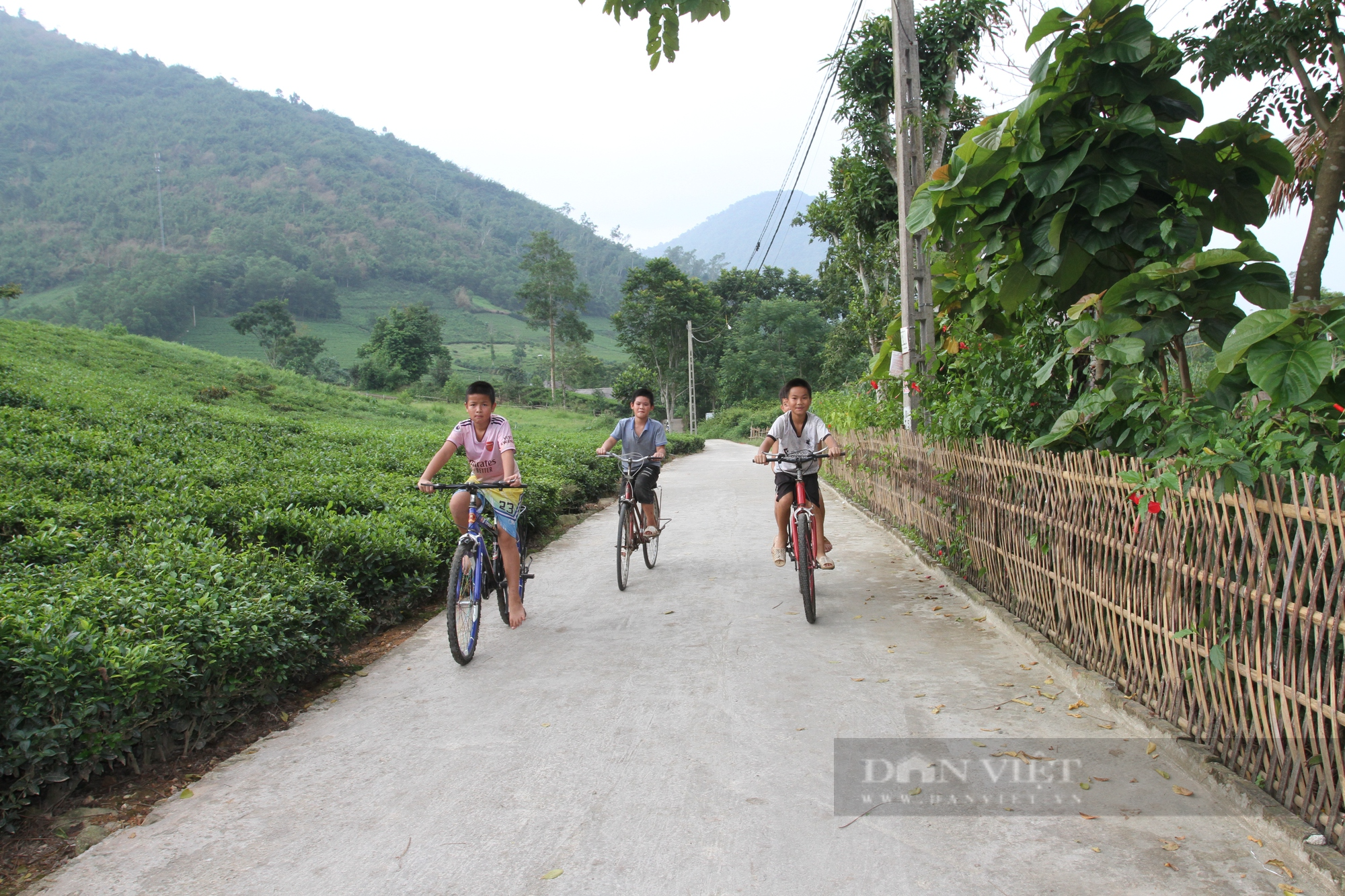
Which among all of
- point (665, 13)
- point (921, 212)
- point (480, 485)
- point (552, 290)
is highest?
point (552, 290)

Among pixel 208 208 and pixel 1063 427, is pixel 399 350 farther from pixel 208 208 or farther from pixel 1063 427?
pixel 208 208

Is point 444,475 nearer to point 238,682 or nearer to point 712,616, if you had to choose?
point 712,616

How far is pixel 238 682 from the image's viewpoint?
4.01 m

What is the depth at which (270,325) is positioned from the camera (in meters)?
64.5

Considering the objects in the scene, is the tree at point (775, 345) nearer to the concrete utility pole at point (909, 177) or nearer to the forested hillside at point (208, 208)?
the concrete utility pole at point (909, 177)

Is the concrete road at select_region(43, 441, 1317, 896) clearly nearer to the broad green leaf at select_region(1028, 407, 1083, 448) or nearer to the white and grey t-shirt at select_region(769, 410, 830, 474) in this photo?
the broad green leaf at select_region(1028, 407, 1083, 448)

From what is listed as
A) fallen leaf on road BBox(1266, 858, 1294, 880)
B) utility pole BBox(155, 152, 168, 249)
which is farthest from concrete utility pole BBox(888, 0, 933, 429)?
utility pole BBox(155, 152, 168, 249)

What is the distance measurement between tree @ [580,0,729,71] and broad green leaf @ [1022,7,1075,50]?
1722mm

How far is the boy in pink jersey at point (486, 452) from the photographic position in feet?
18.2

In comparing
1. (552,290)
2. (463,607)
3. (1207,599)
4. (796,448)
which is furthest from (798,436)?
(552,290)

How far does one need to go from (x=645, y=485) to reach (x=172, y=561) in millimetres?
3974

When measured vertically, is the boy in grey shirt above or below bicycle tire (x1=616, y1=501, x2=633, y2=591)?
above

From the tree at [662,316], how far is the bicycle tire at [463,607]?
5637 cm

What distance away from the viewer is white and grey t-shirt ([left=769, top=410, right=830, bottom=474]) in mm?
6652
